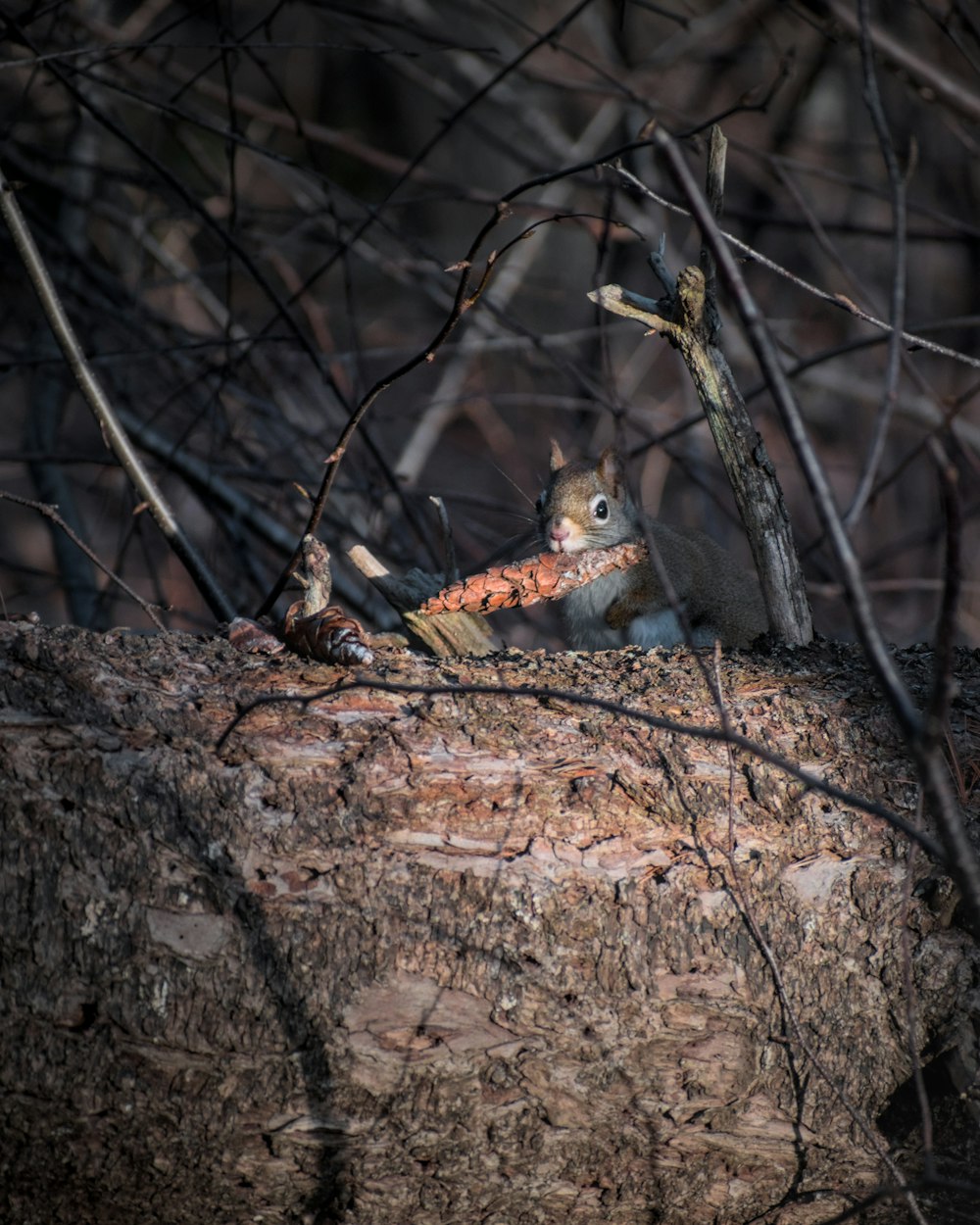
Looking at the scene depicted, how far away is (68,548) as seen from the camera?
3.29m

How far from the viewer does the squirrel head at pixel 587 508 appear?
268cm

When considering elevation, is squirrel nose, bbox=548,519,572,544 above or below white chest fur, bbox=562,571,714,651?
above

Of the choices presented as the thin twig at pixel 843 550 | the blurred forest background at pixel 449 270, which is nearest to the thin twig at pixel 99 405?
the blurred forest background at pixel 449 270

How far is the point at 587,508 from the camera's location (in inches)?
107

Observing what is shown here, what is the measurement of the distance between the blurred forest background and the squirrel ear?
157mm

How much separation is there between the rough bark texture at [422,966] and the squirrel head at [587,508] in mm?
1231

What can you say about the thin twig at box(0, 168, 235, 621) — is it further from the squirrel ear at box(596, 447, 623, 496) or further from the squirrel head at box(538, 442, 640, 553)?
the squirrel ear at box(596, 447, 623, 496)

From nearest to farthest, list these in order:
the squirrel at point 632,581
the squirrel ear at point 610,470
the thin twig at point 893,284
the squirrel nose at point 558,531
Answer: the thin twig at point 893,284 → the squirrel at point 632,581 → the squirrel nose at point 558,531 → the squirrel ear at point 610,470

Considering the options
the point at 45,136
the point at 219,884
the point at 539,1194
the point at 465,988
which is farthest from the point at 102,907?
the point at 45,136

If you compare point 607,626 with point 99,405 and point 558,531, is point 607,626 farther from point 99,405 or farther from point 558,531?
point 99,405

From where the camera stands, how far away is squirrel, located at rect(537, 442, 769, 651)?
2463 millimetres

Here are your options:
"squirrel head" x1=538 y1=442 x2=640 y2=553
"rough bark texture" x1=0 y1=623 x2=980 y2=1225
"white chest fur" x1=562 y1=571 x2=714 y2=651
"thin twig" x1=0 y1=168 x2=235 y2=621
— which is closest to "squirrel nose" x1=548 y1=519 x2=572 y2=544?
"squirrel head" x1=538 y1=442 x2=640 y2=553

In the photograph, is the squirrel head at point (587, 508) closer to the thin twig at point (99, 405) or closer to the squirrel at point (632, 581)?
the squirrel at point (632, 581)

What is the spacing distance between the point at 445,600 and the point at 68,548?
1886mm
